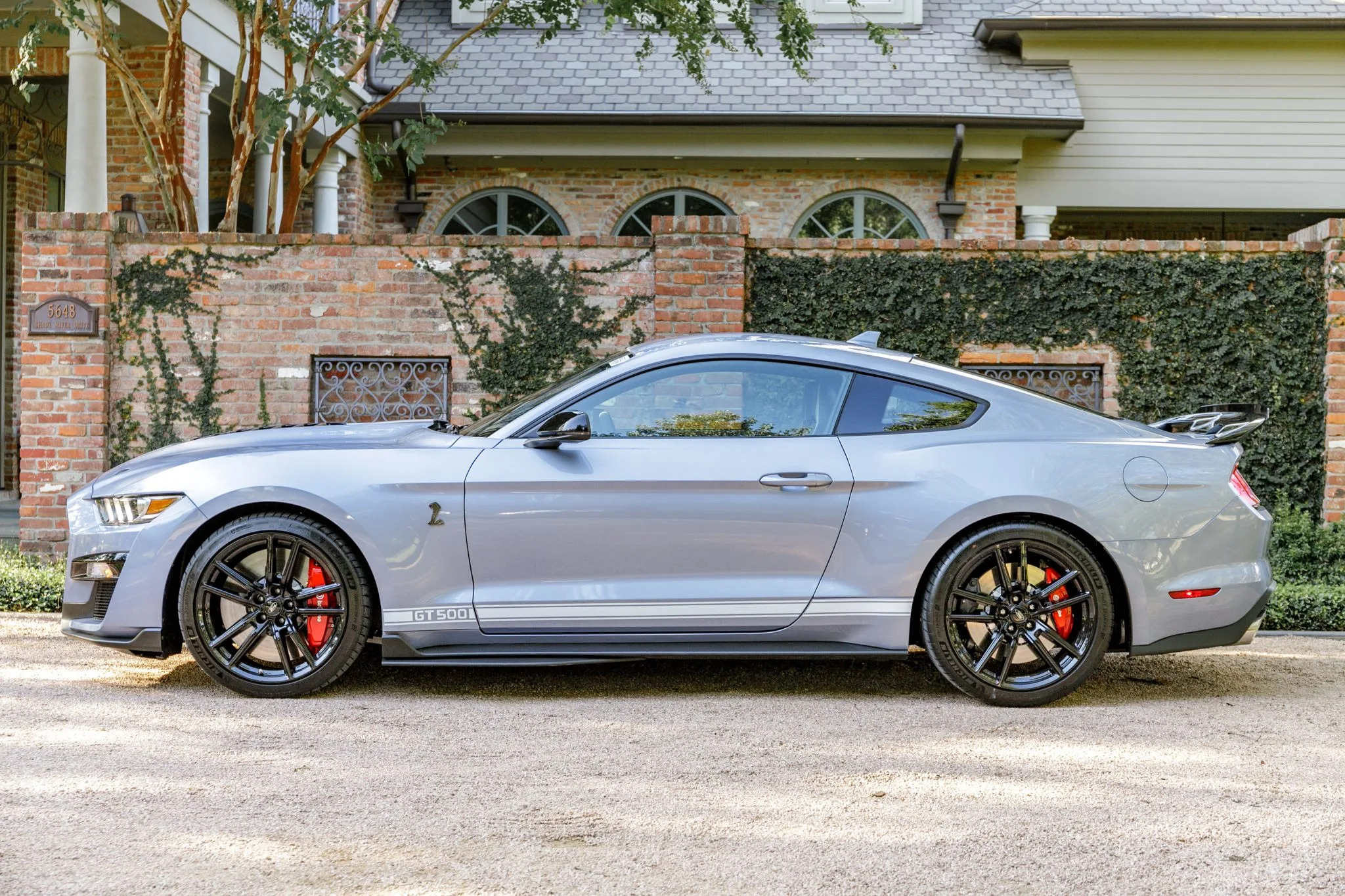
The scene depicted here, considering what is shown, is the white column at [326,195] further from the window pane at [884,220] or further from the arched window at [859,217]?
the window pane at [884,220]

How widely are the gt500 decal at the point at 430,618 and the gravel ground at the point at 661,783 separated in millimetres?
323

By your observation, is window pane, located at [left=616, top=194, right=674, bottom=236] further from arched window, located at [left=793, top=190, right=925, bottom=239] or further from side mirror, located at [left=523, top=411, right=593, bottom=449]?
side mirror, located at [left=523, top=411, right=593, bottom=449]

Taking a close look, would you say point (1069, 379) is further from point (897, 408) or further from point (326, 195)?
point (326, 195)

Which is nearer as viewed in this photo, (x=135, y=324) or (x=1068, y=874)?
(x=1068, y=874)

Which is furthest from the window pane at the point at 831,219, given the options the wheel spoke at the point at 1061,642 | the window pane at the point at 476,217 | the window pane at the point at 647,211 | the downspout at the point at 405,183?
the wheel spoke at the point at 1061,642

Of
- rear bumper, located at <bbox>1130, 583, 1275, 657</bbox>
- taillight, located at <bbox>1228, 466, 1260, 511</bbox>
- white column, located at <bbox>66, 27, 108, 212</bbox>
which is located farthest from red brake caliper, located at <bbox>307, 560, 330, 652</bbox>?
white column, located at <bbox>66, 27, 108, 212</bbox>

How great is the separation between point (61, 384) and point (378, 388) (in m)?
1.99

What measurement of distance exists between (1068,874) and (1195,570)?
7.23 feet

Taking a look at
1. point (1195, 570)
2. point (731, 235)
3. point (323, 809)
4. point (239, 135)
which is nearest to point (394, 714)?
point (323, 809)

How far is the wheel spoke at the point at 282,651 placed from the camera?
5094 mm

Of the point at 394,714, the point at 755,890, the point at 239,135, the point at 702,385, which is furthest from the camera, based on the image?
the point at 239,135

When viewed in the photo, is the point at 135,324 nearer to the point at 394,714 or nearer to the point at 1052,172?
the point at 394,714

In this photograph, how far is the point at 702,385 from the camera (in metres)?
5.29

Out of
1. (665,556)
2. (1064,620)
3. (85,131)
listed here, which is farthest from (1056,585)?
(85,131)
